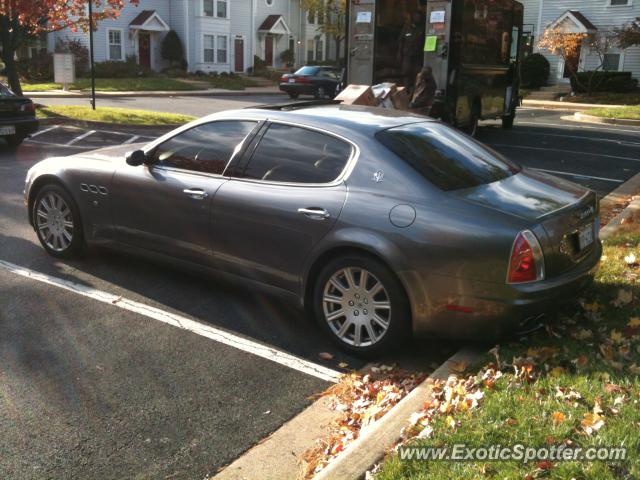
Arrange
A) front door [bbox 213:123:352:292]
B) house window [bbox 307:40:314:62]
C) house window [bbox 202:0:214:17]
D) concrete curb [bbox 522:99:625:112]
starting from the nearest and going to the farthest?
1. front door [bbox 213:123:352:292]
2. concrete curb [bbox 522:99:625:112]
3. house window [bbox 202:0:214:17]
4. house window [bbox 307:40:314:62]

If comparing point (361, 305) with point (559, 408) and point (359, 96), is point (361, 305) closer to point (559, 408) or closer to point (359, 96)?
point (559, 408)

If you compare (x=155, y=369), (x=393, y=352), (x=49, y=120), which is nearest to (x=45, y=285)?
(x=155, y=369)

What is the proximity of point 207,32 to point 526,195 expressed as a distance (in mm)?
41001

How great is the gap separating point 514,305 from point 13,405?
2.90 m

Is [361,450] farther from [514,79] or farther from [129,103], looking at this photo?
[129,103]

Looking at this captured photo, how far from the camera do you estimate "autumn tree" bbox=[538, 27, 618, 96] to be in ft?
101

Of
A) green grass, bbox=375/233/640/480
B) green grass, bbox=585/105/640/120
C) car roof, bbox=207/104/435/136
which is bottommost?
green grass, bbox=375/233/640/480

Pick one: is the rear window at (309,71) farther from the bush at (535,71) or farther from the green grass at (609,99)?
the green grass at (609,99)

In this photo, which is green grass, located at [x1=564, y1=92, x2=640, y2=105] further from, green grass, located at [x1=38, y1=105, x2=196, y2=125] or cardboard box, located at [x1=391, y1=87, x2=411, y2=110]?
cardboard box, located at [x1=391, y1=87, x2=411, y2=110]

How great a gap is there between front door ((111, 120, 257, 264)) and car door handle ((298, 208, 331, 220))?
32.4 inches

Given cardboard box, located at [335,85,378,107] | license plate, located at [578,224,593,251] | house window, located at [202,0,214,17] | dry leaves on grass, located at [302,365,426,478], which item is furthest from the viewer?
house window, located at [202,0,214,17]

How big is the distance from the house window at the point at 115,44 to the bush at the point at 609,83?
2504cm

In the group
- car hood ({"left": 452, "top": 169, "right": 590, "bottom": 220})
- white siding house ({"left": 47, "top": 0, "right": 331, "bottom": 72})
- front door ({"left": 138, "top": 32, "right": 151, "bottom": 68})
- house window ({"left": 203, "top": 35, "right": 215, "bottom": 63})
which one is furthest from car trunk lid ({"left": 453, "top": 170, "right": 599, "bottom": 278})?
house window ({"left": 203, "top": 35, "right": 215, "bottom": 63})

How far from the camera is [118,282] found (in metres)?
5.86
